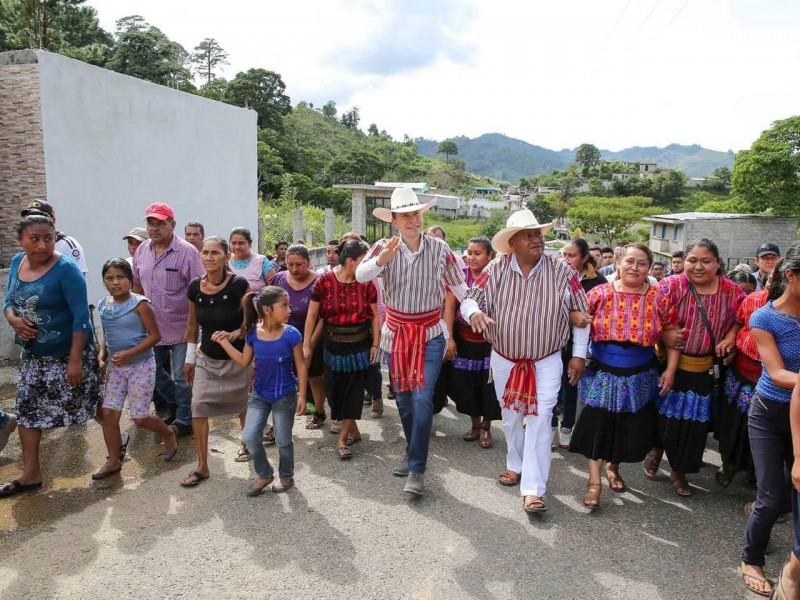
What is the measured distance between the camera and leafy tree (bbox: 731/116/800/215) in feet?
122

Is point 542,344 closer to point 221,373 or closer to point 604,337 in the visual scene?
point 604,337

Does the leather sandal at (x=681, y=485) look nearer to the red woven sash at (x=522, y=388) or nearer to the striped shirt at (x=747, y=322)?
the striped shirt at (x=747, y=322)

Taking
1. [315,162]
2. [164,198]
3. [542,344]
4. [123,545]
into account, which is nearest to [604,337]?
[542,344]

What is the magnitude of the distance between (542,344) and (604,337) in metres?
0.42

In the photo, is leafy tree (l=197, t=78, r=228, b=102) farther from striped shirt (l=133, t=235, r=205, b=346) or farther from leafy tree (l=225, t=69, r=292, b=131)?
striped shirt (l=133, t=235, r=205, b=346)

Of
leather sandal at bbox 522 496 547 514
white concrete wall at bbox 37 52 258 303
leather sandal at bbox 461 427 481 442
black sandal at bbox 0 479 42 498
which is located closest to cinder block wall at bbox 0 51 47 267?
white concrete wall at bbox 37 52 258 303

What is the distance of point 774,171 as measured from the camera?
3772 centimetres

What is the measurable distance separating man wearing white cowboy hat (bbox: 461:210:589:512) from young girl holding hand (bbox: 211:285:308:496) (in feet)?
3.94

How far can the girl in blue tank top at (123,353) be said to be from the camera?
4156 millimetres

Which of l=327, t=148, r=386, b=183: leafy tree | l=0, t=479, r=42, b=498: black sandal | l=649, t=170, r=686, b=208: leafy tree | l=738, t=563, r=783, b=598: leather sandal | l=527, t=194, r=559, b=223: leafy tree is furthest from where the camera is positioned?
l=649, t=170, r=686, b=208: leafy tree

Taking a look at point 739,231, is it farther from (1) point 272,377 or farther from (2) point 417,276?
(1) point 272,377

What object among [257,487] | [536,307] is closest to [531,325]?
[536,307]

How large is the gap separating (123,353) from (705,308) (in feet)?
13.0

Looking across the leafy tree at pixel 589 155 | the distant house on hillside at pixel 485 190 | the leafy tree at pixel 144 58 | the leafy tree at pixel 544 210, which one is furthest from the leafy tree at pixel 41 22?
the leafy tree at pixel 589 155
